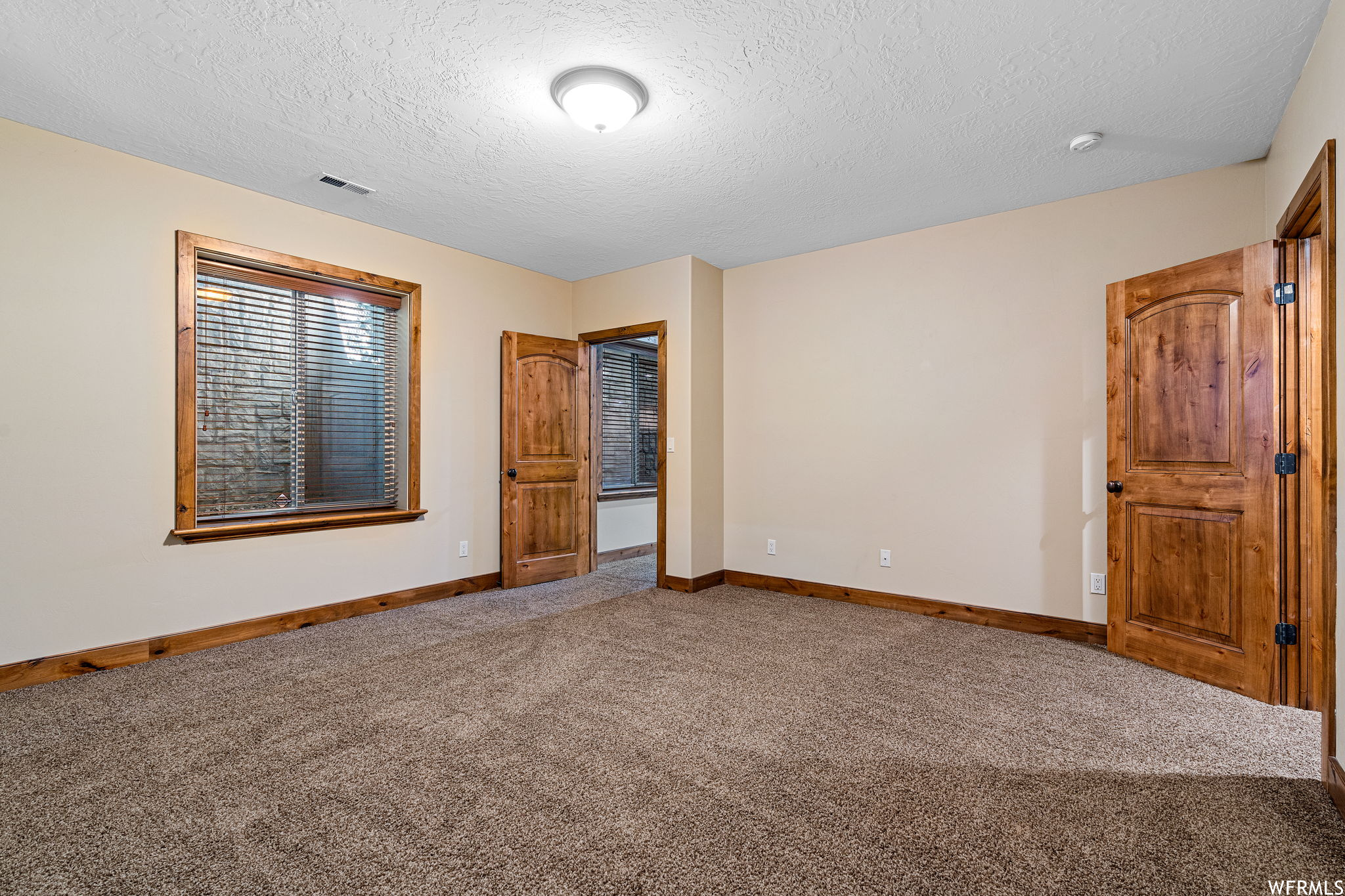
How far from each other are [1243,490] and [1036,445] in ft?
3.45

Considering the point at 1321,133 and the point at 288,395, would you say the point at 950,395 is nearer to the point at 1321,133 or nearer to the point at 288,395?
the point at 1321,133

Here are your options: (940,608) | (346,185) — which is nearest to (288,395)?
(346,185)

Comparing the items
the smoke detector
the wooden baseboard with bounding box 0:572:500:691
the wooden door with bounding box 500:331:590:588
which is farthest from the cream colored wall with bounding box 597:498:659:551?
the smoke detector

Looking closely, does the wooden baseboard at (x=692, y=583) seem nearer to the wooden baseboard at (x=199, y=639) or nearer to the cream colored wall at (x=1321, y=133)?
the wooden baseboard at (x=199, y=639)

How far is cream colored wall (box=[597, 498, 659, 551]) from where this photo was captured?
6371 mm

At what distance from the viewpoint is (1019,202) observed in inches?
148

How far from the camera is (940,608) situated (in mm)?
4137

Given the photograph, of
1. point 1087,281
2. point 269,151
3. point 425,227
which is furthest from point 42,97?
point 1087,281

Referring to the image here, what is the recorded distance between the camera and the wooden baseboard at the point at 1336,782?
5.94ft

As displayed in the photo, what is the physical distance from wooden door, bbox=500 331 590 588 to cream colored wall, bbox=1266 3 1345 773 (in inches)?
177

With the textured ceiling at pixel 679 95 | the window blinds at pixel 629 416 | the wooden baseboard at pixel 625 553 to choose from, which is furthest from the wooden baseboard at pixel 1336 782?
the window blinds at pixel 629 416

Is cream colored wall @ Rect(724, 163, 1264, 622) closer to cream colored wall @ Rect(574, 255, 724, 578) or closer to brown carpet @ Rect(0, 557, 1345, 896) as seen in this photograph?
cream colored wall @ Rect(574, 255, 724, 578)

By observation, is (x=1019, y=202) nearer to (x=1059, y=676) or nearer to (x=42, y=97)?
(x=1059, y=676)

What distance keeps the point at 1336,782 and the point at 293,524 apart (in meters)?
4.75
